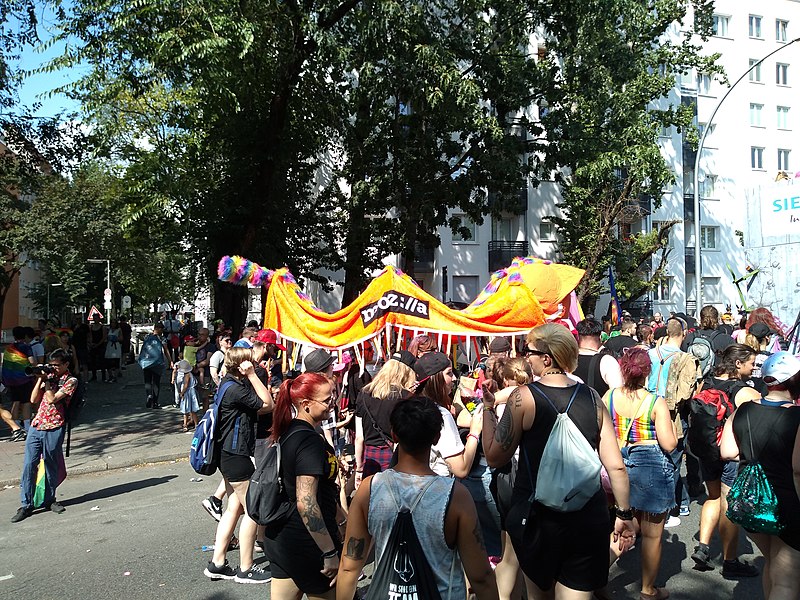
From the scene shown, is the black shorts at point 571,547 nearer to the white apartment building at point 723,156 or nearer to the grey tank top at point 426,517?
the grey tank top at point 426,517

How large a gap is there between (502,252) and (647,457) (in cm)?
3021

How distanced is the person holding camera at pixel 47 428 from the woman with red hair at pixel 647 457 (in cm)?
588

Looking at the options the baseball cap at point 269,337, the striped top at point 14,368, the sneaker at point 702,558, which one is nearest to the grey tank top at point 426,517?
the sneaker at point 702,558

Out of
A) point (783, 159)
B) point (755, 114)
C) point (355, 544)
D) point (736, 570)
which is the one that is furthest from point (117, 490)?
point (783, 159)

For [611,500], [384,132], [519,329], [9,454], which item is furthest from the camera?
Result: [384,132]

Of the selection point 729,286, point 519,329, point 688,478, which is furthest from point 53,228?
point 729,286

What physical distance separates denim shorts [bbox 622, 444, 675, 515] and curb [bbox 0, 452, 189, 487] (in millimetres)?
7706

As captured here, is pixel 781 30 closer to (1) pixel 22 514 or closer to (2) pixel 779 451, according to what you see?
(2) pixel 779 451

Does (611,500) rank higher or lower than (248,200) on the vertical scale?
lower

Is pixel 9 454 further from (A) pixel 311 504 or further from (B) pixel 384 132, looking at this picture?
(B) pixel 384 132

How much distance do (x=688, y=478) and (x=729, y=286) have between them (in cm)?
3666

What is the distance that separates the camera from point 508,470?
458 centimetres

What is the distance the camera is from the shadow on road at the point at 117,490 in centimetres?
839

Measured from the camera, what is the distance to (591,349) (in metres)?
6.38
